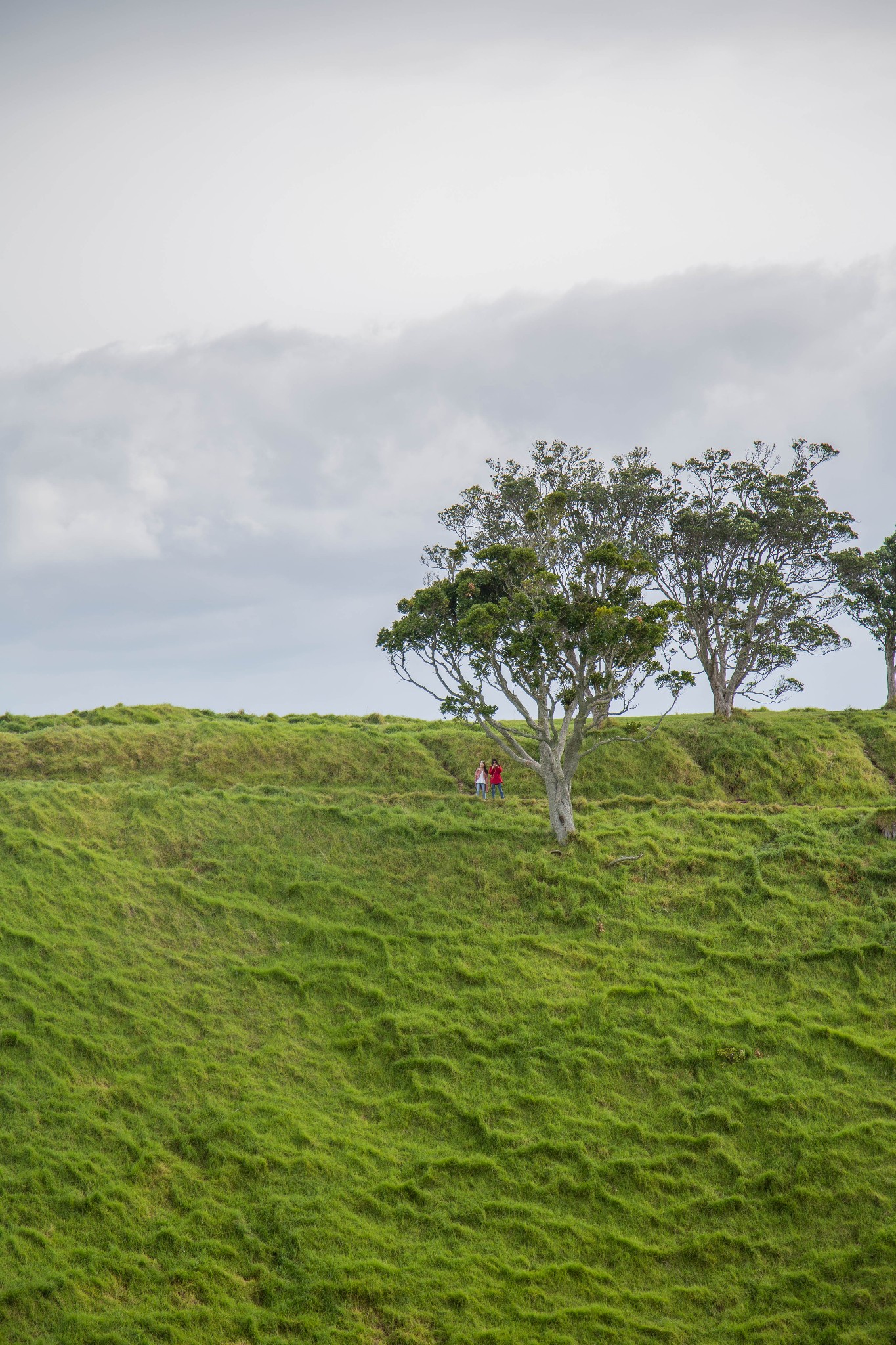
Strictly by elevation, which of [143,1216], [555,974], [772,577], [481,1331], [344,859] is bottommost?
[481,1331]

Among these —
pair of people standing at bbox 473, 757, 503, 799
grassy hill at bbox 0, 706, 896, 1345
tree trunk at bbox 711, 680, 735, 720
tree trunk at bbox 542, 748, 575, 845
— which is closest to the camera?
grassy hill at bbox 0, 706, 896, 1345

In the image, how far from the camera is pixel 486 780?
42.3 meters

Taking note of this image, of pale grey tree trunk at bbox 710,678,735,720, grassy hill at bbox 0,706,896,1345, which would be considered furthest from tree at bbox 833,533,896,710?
grassy hill at bbox 0,706,896,1345

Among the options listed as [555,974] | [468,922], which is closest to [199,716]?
[468,922]

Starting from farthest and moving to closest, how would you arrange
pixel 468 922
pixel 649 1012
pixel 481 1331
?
1. pixel 468 922
2. pixel 649 1012
3. pixel 481 1331

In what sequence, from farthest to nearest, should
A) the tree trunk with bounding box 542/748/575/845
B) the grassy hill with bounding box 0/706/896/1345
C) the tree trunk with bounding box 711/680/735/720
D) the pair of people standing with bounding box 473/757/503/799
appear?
the tree trunk with bounding box 711/680/735/720
the pair of people standing with bounding box 473/757/503/799
the tree trunk with bounding box 542/748/575/845
the grassy hill with bounding box 0/706/896/1345

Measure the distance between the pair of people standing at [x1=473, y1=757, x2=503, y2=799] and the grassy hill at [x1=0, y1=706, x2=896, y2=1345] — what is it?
199 centimetres

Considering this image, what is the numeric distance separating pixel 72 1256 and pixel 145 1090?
13.7 ft

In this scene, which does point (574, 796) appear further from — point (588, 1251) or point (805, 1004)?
point (588, 1251)

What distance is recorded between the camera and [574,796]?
42.0 m

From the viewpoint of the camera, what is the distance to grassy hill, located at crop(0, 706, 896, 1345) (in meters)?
19.1

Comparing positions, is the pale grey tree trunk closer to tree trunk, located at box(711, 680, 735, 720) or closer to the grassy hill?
tree trunk, located at box(711, 680, 735, 720)

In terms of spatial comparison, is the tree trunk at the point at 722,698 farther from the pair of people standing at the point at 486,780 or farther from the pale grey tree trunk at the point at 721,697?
the pair of people standing at the point at 486,780

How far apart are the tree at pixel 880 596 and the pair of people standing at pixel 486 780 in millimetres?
29096
